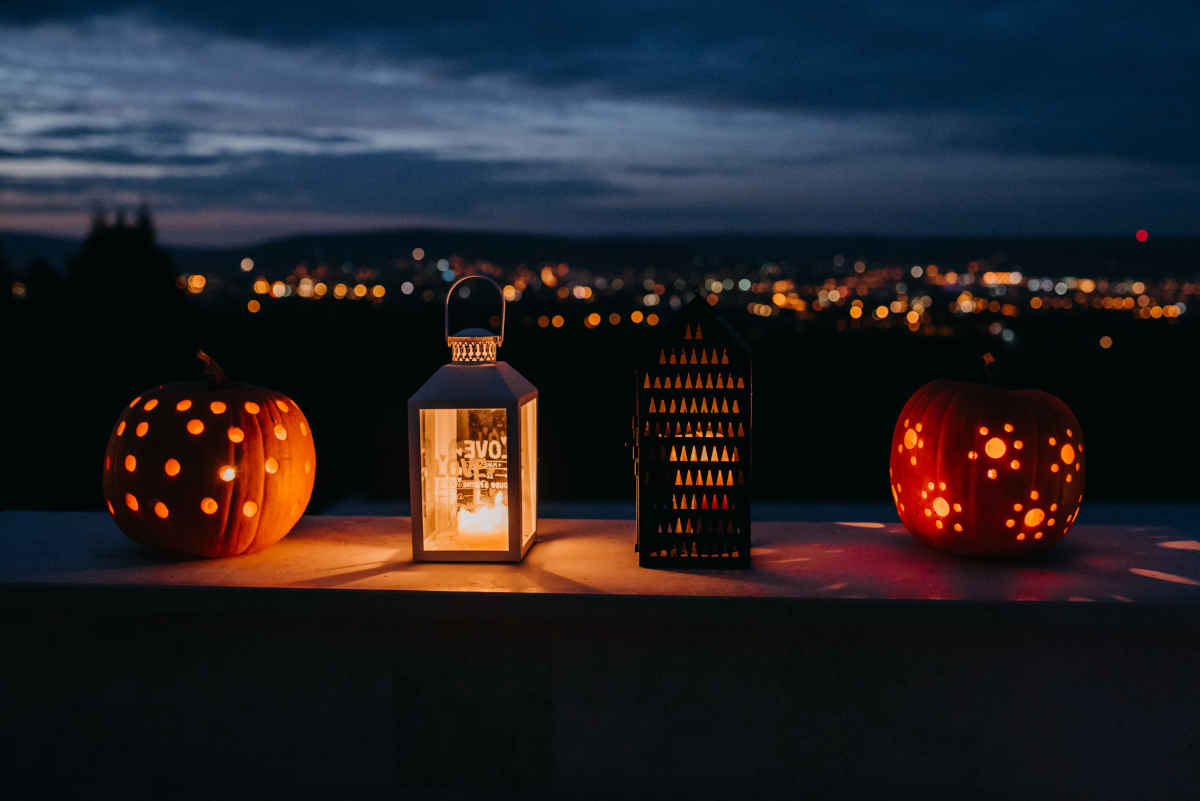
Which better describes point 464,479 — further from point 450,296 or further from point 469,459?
point 450,296

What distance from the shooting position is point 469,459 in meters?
2.09

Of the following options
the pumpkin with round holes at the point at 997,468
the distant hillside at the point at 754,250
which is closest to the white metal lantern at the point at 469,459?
the pumpkin with round holes at the point at 997,468

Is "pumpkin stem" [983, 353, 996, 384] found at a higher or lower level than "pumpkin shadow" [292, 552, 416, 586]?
higher

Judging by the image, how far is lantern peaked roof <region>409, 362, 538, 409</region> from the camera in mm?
2025

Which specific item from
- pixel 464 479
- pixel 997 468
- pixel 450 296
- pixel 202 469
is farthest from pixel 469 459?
pixel 997 468

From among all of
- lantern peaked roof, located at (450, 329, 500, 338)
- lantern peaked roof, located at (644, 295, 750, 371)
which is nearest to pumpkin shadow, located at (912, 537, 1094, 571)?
lantern peaked roof, located at (644, 295, 750, 371)

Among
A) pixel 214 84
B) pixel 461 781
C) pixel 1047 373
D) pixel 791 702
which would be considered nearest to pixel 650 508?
pixel 791 702

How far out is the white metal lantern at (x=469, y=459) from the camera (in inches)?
80.4

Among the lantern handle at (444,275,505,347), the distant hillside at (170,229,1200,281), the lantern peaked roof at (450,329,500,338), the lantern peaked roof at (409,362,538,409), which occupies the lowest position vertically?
the lantern peaked roof at (409,362,538,409)

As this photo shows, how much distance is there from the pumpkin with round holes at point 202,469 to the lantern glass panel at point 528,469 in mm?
537

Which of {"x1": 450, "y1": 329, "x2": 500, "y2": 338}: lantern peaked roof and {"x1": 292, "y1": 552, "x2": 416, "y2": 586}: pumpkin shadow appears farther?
{"x1": 450, "y1": 329, "x2": 500, "y2": 338}: lantern peaked roof

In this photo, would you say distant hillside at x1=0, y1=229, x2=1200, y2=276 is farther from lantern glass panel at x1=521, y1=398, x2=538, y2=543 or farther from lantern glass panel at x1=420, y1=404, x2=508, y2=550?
lantern glass panel at x1=420, y1=404, x2=508, y2=550

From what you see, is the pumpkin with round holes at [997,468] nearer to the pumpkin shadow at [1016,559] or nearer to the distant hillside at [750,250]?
the pumpkin shadow at [1016,559]

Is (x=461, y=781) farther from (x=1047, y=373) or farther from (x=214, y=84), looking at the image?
(x=214, y=84)
